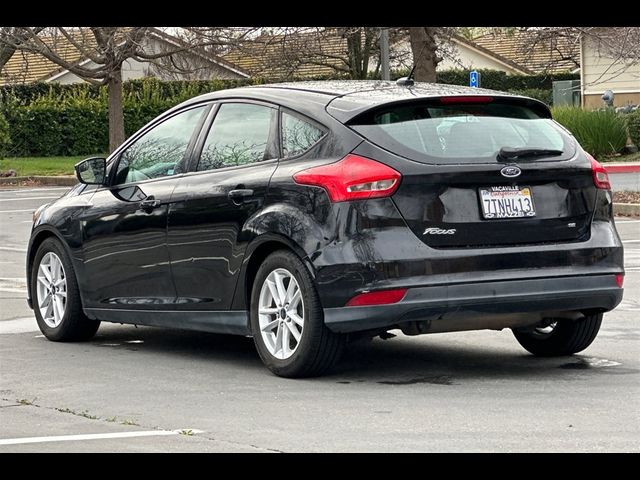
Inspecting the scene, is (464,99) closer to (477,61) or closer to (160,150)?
(160,150)

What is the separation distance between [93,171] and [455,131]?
2.87 metres

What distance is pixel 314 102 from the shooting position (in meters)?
8.34

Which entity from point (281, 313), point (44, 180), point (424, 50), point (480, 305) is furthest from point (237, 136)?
point (44, 180)

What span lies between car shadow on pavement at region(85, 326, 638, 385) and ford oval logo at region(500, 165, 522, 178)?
1.14 m

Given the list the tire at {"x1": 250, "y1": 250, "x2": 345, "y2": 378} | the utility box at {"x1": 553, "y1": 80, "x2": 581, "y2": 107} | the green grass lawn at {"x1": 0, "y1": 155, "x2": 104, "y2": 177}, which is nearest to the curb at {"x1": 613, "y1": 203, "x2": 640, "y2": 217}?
the tire at {"x1": 250, "y1": 250, "x2": 345, "y2": 378}

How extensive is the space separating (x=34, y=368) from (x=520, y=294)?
9.96ft

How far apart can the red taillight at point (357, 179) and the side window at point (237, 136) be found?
29.5 inches

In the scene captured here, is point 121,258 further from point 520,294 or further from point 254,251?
point 520,294

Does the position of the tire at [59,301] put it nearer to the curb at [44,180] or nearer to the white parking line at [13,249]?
the white parking line at [13,249]

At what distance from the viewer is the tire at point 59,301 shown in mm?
9805

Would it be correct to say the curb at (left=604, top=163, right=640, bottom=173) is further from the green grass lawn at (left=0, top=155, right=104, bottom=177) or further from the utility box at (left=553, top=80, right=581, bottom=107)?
the utility box at (left=553, top=80, right=581, bottom=107)

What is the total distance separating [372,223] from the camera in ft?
25.1

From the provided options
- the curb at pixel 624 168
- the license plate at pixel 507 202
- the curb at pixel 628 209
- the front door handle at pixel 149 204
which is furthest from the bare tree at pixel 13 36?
the license plate at pixel 507 202

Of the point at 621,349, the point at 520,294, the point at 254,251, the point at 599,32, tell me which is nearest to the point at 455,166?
the point at 520,294
